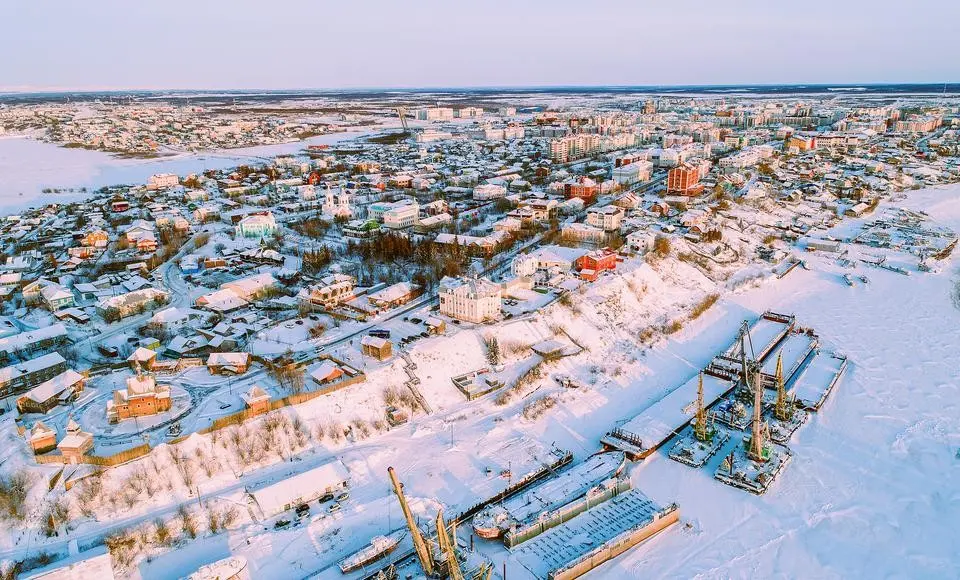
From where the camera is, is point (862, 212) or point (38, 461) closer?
point (38, 461)

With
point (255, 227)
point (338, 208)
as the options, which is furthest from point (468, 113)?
point (255, 227)

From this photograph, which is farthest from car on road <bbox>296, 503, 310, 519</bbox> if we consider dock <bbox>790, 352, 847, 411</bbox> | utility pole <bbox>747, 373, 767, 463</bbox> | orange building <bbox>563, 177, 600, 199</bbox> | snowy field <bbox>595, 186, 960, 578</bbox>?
orange building <bbox>563, 177, 600, 199</bbox>

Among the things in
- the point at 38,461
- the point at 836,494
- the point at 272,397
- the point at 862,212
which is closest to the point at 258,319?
the point at 272,397

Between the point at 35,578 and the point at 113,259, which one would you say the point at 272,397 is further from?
the point at 113,259

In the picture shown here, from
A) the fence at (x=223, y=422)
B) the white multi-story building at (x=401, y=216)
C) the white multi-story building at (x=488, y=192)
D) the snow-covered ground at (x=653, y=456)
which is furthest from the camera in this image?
the white multi-story building at (x=488, y=192)

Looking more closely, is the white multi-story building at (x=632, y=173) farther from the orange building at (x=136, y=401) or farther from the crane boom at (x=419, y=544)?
the crane boom at (x=419, y=544)

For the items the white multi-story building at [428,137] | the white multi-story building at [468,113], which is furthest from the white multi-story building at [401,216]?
the white multi-story building at [468,113]
